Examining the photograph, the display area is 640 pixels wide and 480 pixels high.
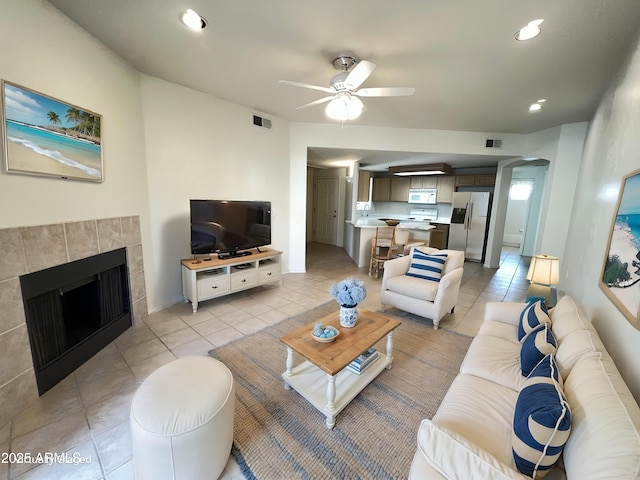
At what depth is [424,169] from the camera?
647cm

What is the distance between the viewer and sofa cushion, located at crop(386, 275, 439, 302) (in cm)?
294

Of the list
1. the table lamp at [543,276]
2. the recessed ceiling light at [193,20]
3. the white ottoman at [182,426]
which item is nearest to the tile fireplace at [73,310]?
the white ottoman at [182,426]

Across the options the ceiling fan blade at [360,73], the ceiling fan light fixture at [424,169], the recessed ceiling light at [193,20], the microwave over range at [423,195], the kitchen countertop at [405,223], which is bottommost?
the kitchen countertop at [405,223]

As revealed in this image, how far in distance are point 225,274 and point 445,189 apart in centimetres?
627

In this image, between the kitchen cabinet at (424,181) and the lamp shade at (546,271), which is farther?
the kitchen cabinet at (424,181)

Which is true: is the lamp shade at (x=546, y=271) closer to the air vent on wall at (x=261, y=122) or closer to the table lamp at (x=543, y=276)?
the table lamp at (x=543, y=276)

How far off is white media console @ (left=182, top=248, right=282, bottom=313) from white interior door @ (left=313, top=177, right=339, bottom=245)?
4077 mm

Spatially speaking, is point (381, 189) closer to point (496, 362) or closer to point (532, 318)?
point (532, 318)

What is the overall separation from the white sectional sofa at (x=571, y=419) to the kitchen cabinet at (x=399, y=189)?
612 centimetres

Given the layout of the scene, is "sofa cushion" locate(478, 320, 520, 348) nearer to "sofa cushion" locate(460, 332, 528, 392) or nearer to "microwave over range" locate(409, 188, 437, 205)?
"sofa cushion" locate(460, 332, 528, 392)

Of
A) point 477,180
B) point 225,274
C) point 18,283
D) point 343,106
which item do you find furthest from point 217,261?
point 477,180

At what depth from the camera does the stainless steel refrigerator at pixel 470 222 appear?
614 centimetres

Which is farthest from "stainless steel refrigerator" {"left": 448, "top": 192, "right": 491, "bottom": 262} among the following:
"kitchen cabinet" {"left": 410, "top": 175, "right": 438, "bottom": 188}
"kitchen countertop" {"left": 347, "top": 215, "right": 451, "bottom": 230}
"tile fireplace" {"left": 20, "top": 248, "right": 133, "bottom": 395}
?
"tile fireplace" {"left": 20, "top": 248, "right": 133, "bottom": 395}

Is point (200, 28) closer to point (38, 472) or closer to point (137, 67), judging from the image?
point (137, 67)
